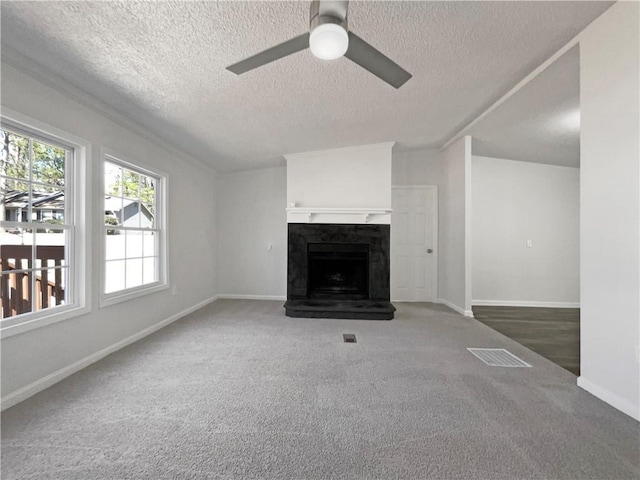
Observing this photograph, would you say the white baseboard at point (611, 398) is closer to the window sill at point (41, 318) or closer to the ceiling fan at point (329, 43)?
the ceiling fan at point (329, 43)

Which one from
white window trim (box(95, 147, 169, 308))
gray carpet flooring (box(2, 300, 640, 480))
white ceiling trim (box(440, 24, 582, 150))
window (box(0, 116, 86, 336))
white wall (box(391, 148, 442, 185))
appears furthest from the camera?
white wall (box(391, 148, 442, 185))

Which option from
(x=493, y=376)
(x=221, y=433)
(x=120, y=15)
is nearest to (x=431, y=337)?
(x=493, y=376)

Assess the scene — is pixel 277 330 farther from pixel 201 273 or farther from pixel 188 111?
pixel 188 111

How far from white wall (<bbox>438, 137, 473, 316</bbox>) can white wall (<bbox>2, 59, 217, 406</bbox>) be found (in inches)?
164

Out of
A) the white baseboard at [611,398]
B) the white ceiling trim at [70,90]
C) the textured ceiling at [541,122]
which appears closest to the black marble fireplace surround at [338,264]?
the textured ceiling at [541,122]

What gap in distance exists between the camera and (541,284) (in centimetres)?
489

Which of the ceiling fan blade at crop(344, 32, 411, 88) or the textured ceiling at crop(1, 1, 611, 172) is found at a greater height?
the textured ceiling at crop(1, 1, 611, 172)

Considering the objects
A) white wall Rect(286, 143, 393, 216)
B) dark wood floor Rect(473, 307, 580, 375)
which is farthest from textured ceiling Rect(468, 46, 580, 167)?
dark wood floor Rect(473, 307, 580, 375)

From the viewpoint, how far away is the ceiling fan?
1176mm

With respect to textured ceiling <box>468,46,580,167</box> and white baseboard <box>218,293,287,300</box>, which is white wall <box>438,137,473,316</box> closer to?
textured ceiling <box>468,46,580,167</box>

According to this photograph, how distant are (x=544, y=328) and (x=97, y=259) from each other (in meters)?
5.17

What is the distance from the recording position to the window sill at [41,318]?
1.90 m

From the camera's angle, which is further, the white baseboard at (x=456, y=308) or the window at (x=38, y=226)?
the white baseboard at (x=456, y=308)

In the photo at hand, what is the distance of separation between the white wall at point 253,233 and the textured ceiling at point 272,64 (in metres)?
1.80
